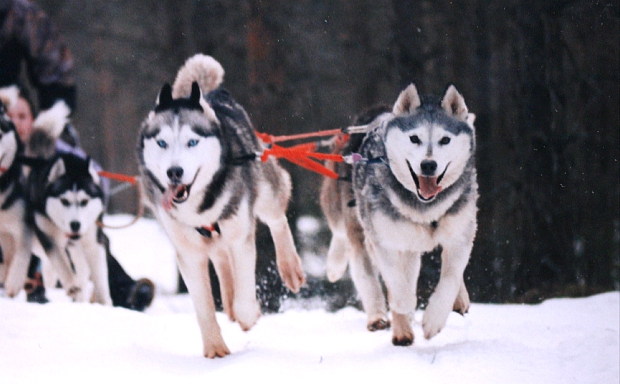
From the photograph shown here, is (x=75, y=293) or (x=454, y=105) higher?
(x=454, y=105)

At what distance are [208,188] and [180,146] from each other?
0.71ft

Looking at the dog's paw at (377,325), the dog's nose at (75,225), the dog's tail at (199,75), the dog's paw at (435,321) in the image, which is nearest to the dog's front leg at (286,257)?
the dog's paw at (377,325)

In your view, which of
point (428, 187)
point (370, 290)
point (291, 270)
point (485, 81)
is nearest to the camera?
point (428, 187)

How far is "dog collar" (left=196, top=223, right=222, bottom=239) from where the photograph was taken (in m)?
2.13

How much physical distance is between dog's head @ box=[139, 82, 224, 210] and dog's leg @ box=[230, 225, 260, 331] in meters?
0.28

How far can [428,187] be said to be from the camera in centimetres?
192

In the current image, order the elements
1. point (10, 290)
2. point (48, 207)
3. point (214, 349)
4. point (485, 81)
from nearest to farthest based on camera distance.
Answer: point (214, 349) < point (485, 81) < point (10, 290) < point (48, 207)

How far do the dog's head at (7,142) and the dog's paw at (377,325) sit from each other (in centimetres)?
170

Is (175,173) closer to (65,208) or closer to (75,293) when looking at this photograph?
(65,208)

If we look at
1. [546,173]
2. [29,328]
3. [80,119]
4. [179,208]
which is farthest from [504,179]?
[80,119]

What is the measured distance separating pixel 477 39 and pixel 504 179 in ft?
2.09

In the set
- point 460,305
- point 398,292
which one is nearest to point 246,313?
point 398,292

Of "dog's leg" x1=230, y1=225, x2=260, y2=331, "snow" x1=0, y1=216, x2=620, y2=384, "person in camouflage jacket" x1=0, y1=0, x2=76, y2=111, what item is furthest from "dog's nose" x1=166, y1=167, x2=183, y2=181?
"person in camouflage jacket" x1=0, y1=0, x2=76, y2=111

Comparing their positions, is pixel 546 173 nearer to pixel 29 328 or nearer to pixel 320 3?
pixel 320 3
